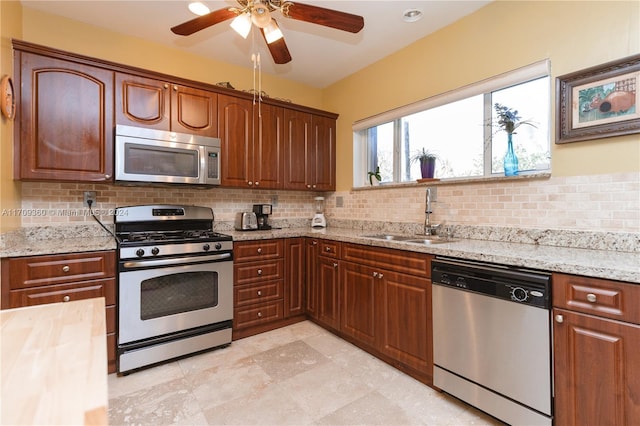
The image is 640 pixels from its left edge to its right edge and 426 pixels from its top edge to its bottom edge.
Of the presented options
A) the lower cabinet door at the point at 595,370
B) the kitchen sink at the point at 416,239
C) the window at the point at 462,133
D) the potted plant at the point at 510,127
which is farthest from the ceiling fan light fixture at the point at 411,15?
the lower cabinet door at the point at 595,370

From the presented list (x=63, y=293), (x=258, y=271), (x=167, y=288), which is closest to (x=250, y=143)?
(x=258, y=271)

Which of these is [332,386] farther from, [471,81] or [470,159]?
[471,81]

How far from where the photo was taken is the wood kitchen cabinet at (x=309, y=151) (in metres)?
3.37

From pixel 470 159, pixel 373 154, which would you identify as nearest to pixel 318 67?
pixel 373 154

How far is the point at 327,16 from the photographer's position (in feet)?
5.82

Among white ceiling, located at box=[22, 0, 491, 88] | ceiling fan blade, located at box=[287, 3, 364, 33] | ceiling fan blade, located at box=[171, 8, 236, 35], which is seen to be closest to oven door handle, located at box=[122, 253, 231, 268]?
ceiling fan blade, located at box=[171, 8, 236, 35]

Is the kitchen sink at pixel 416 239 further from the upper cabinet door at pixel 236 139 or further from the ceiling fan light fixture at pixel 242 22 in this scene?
the ceiling fan light fixture at pixel 242 22

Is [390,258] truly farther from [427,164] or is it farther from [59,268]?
[59,268]

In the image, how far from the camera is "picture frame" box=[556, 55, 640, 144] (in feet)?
5.41

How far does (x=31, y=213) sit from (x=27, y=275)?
73 cm

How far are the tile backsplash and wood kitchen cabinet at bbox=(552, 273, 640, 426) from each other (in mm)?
655

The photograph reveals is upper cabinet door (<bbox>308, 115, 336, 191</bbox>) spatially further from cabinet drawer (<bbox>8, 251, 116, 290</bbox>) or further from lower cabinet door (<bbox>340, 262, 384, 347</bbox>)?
cabinet drawer (<bbox>8, 251, 116, 290</bbox>)

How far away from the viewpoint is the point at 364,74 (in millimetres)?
3359

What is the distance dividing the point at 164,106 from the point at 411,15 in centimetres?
217
